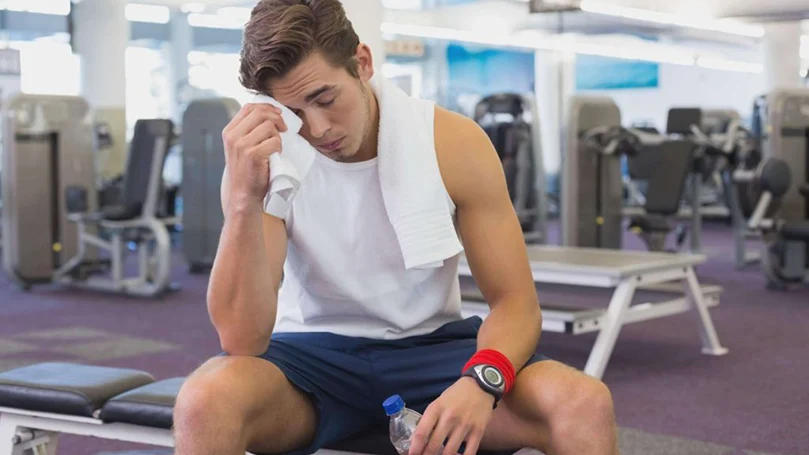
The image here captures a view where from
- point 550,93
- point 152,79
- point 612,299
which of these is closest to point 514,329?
point 612,299

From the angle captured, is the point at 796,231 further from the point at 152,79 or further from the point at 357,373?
the point at 152,79

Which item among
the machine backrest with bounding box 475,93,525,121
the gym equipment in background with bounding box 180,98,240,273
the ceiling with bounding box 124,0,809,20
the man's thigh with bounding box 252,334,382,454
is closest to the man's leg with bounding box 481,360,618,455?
the man's thigh with bounding box 252,334,382,454

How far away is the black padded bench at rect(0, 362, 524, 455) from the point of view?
1.90 meters

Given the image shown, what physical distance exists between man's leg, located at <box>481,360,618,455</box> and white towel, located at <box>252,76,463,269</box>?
0.83ft

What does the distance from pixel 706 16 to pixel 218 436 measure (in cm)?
1227

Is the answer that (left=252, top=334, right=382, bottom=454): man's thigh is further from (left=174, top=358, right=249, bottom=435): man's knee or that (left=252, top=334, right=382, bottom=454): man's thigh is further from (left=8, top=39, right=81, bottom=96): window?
(left=8, top=39, right=81, bottom=96): window

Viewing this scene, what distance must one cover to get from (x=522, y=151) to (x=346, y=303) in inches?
234

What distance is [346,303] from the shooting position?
1.72 m

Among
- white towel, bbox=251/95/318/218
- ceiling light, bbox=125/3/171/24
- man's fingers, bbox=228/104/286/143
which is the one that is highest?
ceiling light, bbox=125/3/171/24

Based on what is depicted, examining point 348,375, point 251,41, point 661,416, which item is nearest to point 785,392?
point 661,416

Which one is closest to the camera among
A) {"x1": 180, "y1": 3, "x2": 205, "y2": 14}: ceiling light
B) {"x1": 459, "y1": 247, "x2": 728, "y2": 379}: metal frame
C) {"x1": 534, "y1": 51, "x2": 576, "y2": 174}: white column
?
{"x1": 459, "y1": 247, "x2": 728, "y2": 379}: metal frame

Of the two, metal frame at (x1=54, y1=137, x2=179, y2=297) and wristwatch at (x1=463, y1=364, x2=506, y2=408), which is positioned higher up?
wristwatch at (x1=463, y1=364, x2=506, y2=408)

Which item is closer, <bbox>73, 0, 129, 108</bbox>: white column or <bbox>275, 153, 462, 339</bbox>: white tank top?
<bbox>275, 153, 462, 339</bbox>: white tank top

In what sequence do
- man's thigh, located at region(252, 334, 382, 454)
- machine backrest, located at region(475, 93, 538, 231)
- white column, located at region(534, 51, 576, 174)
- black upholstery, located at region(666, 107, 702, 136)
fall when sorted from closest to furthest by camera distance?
man's thigh, located at region(252, 334, 382, 454) < black upholstery, located at region(666, 107, 702, 136) < machine backrest, located at region(475, 93, 538, 231) < white column, located at region(534, 51, 576, 174)
